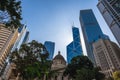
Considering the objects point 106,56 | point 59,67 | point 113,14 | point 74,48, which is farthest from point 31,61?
point 74,48

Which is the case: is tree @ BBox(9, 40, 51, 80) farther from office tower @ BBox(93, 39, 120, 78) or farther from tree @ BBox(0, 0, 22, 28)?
office tower @ BBox(93, 39, 120, 78)

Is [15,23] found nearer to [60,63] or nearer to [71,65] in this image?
[71,65]

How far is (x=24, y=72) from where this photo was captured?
2833 cm

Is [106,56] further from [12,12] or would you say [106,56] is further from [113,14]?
[12,12]

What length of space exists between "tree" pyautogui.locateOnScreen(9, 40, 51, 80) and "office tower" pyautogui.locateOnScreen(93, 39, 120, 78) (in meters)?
81.0

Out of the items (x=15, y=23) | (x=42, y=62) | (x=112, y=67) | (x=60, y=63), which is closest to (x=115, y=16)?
(x=112, y=67)

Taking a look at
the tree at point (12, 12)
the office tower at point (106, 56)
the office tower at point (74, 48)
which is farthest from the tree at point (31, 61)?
the office tower at point (74, 48)

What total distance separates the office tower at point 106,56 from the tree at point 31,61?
3189 inches

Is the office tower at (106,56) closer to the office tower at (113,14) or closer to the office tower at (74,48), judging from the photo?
the office tower at (113,14)

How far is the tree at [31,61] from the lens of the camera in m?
27.7

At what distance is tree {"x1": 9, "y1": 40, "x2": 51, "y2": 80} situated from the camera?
90.8ft

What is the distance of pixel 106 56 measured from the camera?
4503 inches

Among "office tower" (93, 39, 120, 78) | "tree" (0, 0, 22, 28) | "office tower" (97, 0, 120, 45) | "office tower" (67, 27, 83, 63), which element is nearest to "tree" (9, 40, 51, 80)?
"tree" (0, 0, 22, 28)

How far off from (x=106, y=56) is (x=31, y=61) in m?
97.8
